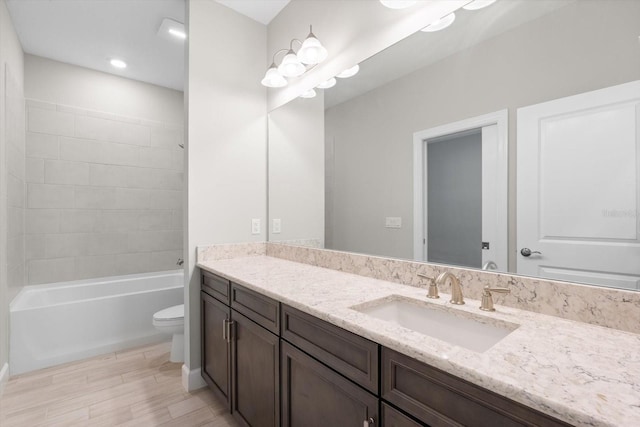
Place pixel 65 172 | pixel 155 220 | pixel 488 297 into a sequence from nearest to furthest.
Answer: pixel 488 297 → pixel 65 172 → pixel 155 220

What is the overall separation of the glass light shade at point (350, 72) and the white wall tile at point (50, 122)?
2.93 meters

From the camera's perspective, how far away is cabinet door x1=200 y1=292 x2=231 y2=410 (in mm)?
1722

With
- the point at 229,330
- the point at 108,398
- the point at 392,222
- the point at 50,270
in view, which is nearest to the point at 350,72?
the point at 392,222

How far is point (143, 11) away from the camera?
2301 mm

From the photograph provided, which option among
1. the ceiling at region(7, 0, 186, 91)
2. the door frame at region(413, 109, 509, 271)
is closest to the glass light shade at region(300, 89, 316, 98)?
the door frame at region(413, 109, 509, 271)

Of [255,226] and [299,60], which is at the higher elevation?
[299,60]

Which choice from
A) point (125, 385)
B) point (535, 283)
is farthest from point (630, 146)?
point (125, 385)

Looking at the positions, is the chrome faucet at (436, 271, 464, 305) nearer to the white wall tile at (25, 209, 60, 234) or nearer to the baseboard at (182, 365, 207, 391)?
the baseboard at (182, 365, 207, 391)

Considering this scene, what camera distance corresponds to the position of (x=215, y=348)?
187cm

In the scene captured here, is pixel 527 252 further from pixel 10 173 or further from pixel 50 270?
pixel 50 270

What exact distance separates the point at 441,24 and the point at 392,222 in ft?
2.98

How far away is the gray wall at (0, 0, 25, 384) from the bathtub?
0.11 m

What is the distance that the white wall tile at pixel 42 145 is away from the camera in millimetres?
2889

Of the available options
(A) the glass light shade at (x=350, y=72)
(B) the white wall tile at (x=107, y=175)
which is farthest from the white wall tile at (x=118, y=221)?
(A) the glass light shade at (x=350, y=72)
